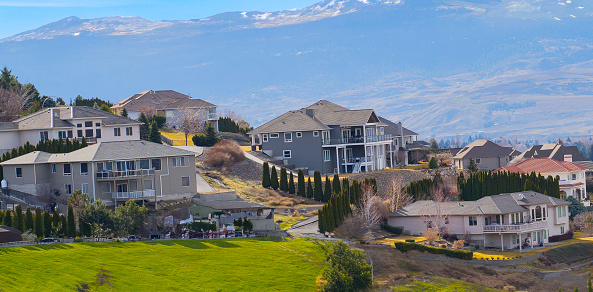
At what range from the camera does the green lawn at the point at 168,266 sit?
57.1 meters

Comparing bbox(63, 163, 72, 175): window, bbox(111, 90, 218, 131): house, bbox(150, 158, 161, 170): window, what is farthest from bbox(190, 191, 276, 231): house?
bbox(111, 90, 218, 131): house

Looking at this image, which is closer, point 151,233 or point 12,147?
point 151,233

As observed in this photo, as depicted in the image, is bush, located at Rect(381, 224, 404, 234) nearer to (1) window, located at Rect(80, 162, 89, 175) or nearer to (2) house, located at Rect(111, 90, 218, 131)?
(1) window, located at Rect(80, 162, 89, 175)

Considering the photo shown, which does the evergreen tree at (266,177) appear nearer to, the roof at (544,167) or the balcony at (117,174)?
the balcony at (117,174)

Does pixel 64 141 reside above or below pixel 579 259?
above

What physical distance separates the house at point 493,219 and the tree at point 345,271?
21053mm

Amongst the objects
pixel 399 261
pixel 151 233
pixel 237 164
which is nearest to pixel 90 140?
pixel 237 164

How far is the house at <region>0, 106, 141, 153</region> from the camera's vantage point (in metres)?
96.4

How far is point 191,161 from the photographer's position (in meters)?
86.6

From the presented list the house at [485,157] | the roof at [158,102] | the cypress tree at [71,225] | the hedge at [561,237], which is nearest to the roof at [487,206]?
the hedge at [561,237]

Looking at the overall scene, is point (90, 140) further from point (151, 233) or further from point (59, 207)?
point (151, 233)

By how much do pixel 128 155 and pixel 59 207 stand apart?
7678 millimetres

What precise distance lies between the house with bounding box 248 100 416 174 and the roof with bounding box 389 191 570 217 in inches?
773

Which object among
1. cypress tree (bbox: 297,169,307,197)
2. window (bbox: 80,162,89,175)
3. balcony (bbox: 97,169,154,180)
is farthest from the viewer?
cypress tree (bbox: 297,169,307,197)
